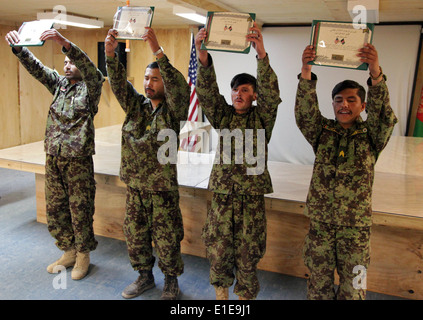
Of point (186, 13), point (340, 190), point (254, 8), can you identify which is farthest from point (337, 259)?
point (186, 13)

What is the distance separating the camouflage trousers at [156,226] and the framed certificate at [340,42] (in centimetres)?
110

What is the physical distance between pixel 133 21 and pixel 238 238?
1.23 metres

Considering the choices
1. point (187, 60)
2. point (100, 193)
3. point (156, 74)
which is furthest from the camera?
point (187, 60)

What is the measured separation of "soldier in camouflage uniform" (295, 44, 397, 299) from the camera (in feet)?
5.52

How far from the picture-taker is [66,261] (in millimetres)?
2527

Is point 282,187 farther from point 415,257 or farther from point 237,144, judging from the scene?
point 415,257

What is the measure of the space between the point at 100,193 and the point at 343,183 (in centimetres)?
200

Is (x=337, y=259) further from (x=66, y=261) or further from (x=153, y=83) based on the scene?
(x=66, y=261)

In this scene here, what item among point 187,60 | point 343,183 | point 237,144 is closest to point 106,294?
point 237,144

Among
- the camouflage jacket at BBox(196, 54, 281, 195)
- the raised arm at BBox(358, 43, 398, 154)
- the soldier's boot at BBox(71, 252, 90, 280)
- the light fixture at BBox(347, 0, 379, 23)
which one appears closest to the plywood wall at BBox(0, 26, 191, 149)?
the light fixture at BBox(347, 0, 379, 23)

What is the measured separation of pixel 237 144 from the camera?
1890 millimetres

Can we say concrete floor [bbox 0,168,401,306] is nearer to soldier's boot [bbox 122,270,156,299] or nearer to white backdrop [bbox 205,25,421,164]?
soldier's boot [bbox 122,270,156,299]

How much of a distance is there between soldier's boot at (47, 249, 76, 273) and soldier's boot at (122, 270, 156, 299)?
0.54 m

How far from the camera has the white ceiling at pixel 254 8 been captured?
130 inches
